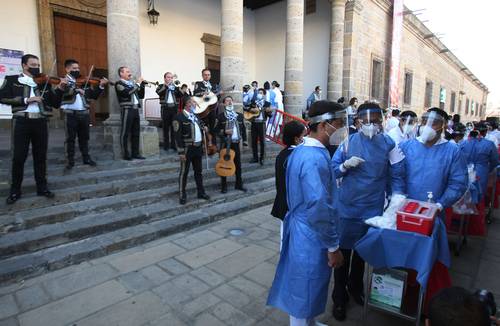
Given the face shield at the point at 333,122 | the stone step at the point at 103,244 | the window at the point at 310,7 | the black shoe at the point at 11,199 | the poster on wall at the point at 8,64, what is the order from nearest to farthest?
1. the face shield at the point at 333,122
2. the stone step at the point at 103,244
3. the black shoe at the point at 11,199
4. the poster on wall at the point at 8,64
5. the window at the point at 310,7

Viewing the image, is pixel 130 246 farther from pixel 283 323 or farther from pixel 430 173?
pixel 430 173

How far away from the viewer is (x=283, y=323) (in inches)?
106

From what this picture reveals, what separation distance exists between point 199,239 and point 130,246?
909 millimetres

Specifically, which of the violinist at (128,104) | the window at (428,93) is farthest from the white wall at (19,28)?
the window at (428,93)

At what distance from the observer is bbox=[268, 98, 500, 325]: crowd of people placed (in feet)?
6.44

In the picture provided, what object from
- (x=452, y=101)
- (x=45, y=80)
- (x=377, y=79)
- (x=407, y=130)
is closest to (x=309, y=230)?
(x=407, y=130)

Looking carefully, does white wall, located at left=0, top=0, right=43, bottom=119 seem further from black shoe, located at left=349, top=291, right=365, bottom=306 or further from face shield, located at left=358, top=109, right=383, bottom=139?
black shoe, located at left=349, top=291, right=365, bottom=306

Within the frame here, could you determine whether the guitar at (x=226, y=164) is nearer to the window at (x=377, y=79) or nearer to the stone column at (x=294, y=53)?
the stone column at (x=294, y=53)

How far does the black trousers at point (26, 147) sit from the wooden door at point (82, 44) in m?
5.41

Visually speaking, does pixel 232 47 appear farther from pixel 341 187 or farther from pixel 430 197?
pixel 430 197


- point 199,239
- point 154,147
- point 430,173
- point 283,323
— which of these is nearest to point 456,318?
point 283,323

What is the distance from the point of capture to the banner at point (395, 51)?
15023 mm

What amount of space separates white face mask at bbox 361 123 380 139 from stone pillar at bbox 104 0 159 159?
4.82 metres

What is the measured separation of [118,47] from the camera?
6.09 m
